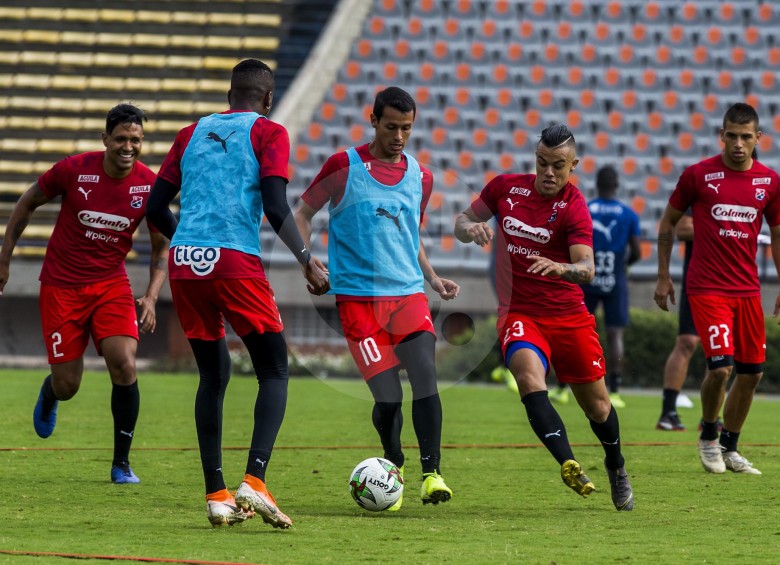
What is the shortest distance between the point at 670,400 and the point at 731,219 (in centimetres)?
315

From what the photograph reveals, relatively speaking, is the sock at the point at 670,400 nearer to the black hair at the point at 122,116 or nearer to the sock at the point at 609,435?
the sock at the point at 609,435

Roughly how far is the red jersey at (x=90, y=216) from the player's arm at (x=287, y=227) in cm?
201

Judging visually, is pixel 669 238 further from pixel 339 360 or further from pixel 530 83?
pixel 530 83

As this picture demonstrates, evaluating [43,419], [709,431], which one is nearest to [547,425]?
[709,431]

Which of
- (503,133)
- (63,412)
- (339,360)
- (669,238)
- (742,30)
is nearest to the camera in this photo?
(669,238)

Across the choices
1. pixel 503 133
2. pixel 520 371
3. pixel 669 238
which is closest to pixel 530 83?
pixel 503 133

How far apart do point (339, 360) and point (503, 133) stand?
7455mm

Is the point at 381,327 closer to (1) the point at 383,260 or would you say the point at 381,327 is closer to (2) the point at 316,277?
(1) the point at 383,260

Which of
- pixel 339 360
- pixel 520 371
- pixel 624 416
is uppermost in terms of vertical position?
pixel 520 371

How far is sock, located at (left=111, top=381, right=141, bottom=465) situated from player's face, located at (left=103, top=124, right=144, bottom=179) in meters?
1.20

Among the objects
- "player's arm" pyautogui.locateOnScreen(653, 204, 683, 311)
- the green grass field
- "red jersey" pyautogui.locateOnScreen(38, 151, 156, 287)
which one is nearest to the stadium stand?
the green grass field

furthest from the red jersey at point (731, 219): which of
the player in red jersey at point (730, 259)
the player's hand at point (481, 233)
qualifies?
the player's hand at point (481, 233)

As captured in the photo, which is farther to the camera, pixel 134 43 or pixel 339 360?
pixel 134 43

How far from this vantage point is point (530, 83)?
24.8m
